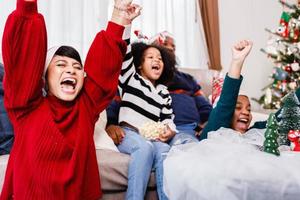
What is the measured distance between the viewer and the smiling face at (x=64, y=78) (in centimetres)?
119

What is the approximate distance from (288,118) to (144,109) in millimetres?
662

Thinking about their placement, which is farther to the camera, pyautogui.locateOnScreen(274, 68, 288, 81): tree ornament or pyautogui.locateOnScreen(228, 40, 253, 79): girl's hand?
pyautogui.locateOnScreen(274, 68, 288, 81): tree ornament

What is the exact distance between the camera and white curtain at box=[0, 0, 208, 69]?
106 inches

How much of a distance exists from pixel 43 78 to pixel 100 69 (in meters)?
0.20

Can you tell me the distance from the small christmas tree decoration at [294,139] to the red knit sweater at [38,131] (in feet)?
2.11

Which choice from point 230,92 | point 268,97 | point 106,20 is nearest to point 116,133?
point 230,92

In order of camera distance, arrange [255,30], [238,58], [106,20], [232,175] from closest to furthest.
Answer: [232,175] < [238,58] < [106,20] < [255,30]

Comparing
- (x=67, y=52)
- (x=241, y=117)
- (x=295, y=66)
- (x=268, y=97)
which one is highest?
(x=67, y=52)

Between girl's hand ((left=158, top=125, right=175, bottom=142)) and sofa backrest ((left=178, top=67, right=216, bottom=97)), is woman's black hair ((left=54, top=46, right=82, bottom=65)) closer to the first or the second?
girl's hand ((left=158, top=125, right=175, bottom=142))

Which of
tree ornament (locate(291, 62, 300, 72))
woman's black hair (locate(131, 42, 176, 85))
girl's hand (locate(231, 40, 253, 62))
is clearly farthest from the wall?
girl's hand (locate(231, 40, 253, 62))

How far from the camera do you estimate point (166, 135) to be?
158 cm

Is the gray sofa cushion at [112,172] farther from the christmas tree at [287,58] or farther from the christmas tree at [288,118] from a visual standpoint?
the christmas tree at [287,58]

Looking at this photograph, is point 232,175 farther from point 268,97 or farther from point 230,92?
point 268,97

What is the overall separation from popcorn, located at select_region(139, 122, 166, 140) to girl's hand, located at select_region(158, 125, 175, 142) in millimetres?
21
